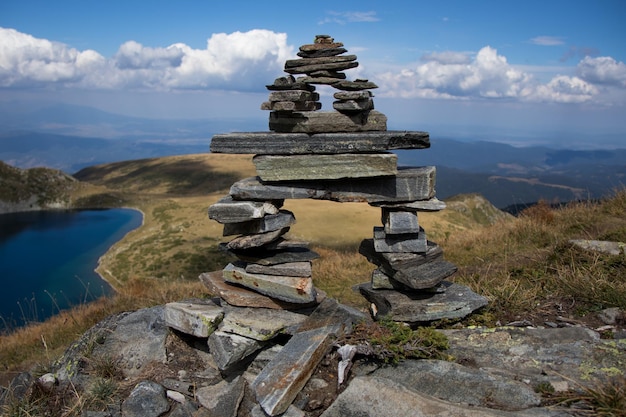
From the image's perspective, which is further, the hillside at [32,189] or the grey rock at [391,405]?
the hillside at [32,189]

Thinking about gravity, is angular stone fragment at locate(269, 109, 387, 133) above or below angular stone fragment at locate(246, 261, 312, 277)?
above

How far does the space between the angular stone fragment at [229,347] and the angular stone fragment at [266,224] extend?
6.46 feet

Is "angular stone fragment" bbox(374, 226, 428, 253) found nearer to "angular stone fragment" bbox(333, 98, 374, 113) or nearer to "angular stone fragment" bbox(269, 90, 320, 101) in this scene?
"angular stone fragment" bbox(333, 98, 374, 113)

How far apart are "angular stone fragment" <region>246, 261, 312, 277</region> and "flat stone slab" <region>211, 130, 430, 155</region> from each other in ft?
7.20

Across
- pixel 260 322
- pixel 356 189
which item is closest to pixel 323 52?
pixel 356 189

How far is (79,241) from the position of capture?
55.3 m

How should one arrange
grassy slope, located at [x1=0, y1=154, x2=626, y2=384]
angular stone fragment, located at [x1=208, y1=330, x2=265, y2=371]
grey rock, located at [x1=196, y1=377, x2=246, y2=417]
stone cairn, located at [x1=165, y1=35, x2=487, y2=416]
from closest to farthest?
grey rock, located at [x1=196, y1=377, x2=246, y2=417] → angular stone fragment, located at [x1=208, y1=330, x2=265, y2=371] → stone cairn, located at [x1=165, y1=35, x2=487, y2=416] → grassy slope, located at [x1=0, y1=154, x2=626, y2=384]

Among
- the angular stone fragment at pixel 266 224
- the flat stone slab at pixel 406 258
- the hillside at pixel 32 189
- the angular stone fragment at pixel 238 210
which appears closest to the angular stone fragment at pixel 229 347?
the angular stone fragment at pixel 266 224

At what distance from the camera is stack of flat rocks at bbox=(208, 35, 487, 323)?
8.50 meters

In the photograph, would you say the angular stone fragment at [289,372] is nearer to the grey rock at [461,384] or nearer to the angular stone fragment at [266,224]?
the grey rock at [461,384]

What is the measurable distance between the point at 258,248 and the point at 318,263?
30.7ft

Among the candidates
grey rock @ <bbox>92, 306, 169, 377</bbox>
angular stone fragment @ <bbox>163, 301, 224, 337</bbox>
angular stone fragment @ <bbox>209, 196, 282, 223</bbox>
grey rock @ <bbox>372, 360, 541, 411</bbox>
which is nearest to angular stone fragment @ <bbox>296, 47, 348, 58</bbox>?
angular stone fragment @ <bbox>209, 196, 282, 223</bbox>

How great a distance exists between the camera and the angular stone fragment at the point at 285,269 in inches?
354

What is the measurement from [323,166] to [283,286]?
2.45m
